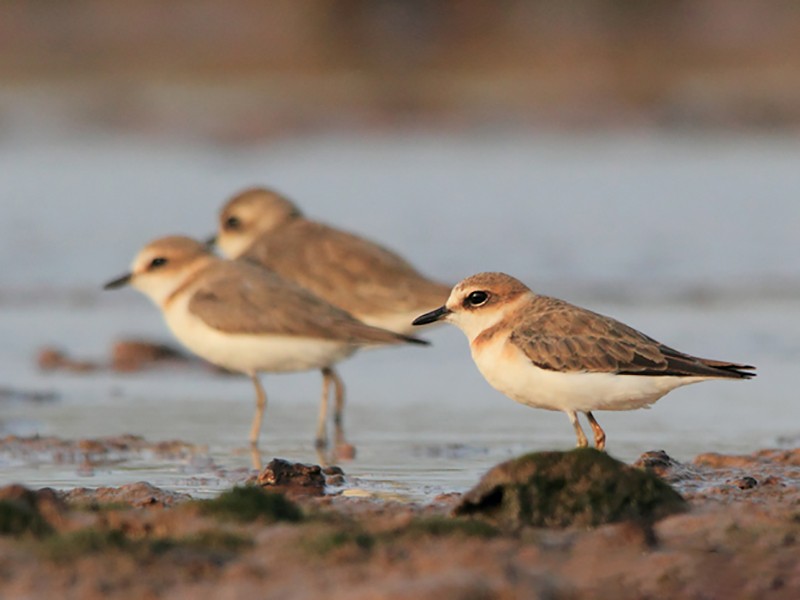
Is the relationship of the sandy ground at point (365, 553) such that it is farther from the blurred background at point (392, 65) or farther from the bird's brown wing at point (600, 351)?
the blurred background at point (392, 65)

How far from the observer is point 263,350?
8.45m

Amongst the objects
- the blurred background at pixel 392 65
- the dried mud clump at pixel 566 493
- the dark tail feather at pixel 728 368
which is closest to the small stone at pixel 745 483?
the dark tail feather at pixel 728 368

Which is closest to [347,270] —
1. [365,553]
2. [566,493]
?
[566,493]

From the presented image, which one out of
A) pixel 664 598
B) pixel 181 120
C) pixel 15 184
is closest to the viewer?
pixel 664 598

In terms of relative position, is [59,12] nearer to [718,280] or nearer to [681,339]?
[718,280]

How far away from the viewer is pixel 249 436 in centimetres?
835

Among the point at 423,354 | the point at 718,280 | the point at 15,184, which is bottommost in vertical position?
the point at 423,354

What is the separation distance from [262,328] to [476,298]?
5.54 ft

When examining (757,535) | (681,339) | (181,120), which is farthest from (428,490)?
(181,120)

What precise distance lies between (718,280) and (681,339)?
2.74m

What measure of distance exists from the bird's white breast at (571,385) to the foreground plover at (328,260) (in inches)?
102

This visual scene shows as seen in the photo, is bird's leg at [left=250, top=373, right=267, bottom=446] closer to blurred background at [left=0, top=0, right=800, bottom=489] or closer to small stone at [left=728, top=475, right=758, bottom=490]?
blurred background at [left=0, top=0, right=800, bottom=489]

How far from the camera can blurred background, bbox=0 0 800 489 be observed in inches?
365

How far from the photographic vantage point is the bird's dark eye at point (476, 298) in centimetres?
709
